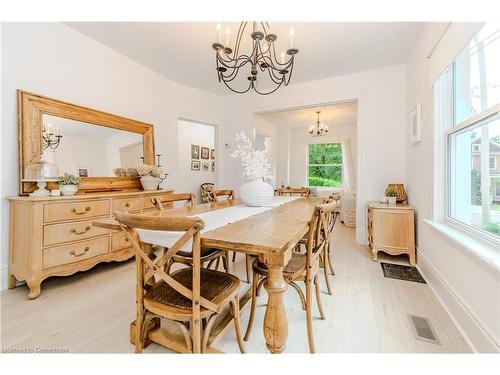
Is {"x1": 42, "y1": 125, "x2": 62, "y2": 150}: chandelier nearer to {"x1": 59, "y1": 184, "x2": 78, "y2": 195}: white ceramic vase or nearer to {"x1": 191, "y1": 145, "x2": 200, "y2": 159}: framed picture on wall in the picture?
{"x1": 59, "y1": 184, "x2": 78, "y2": 195}: white ceramic vase

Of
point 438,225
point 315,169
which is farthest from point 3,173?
point 315,169

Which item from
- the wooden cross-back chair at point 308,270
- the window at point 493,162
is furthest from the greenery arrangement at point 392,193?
the wooden cross-back chair at point 308,270

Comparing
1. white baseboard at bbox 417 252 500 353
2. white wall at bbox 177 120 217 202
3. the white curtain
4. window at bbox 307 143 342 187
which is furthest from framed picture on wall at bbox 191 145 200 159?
white baseboard at bbox 417 252 500 353

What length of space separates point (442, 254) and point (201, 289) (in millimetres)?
1957

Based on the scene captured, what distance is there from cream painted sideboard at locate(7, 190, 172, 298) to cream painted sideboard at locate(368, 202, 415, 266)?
2976 mm

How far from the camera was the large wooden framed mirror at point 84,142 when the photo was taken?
2105 mm

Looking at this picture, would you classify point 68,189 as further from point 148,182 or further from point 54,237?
point 148,182

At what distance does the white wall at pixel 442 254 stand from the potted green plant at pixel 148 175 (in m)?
3.07

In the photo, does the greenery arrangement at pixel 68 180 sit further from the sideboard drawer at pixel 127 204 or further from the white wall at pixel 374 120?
the white wall at pixel 374 120

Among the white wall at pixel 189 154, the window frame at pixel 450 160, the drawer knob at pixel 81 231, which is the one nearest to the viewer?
the window frame at pixel 450 160

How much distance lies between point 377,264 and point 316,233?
1.63 meters

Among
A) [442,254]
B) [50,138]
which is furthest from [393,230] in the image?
[50,138]

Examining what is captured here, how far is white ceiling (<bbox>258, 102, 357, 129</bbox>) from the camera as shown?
538cm
